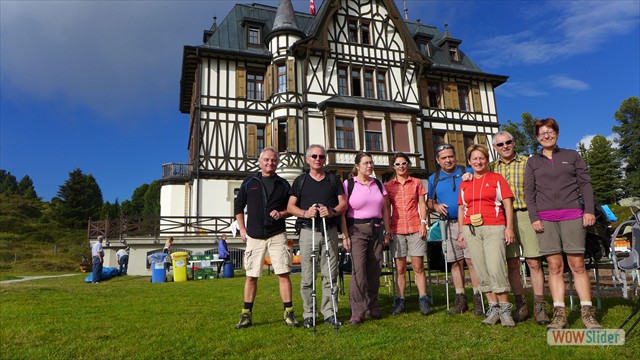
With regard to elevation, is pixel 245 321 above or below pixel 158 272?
below

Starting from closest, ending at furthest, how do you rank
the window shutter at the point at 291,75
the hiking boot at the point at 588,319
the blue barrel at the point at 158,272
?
the hiking boot at the point at 588,319, the blue barrel at the point at 158,272, the window shutter at the point at 291,75


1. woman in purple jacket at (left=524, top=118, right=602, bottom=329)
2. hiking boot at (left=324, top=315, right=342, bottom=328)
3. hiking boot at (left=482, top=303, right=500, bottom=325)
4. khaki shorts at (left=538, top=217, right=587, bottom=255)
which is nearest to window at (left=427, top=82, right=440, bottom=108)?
woman in purple jacket at (left=524, top=118, right=602, bottom=329)

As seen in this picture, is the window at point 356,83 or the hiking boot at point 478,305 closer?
the hiking boot at point 478,305

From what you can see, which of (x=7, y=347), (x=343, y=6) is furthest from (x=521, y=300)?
(x=343, y=6)

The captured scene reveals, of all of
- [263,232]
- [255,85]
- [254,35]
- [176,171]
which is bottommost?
[263,232]

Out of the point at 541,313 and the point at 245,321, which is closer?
the point at 541,313

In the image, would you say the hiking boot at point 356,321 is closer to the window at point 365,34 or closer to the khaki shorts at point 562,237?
the khaki shorts at point 562,237

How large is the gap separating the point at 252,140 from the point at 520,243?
1900 centimetres

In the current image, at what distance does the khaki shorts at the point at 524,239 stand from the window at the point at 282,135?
708 inches

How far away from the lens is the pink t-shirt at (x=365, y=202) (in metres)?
5.20

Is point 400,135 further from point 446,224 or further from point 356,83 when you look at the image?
point 446,224

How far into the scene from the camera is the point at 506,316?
14.7 feet

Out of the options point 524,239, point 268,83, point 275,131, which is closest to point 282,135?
point 275,131

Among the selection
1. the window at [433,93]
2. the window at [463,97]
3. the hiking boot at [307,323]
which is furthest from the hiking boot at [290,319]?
the window at [463,97]
